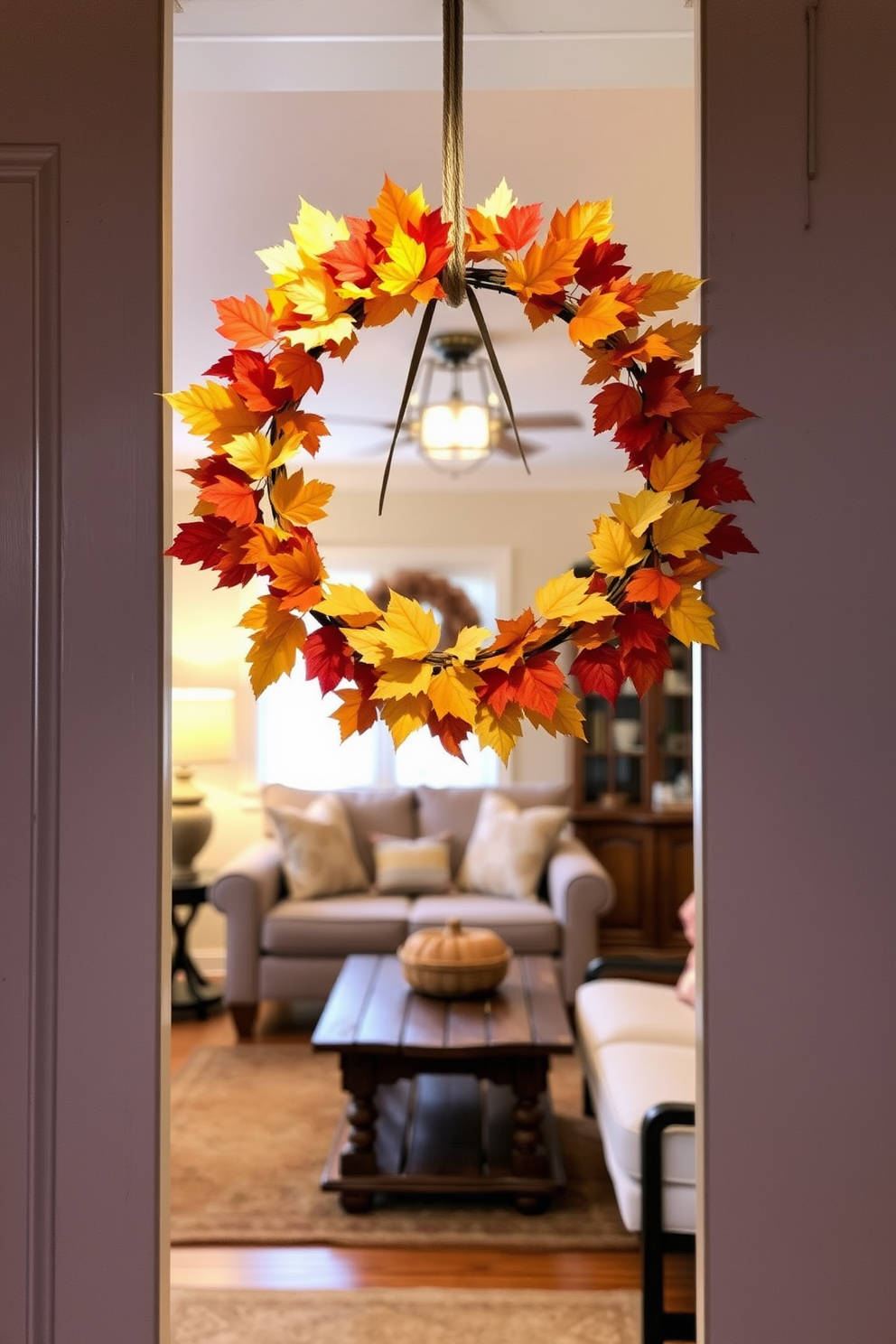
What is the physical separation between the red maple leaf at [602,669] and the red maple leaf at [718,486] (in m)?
0.19

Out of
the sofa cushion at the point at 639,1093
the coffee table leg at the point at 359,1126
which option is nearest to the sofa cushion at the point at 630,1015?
the sofa cushion at the point at 639,1093

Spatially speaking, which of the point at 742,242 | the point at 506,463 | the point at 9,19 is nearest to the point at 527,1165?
the point at 742,242

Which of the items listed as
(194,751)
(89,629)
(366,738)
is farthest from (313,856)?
(89,629)

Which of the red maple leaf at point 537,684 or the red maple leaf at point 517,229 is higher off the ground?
the red maple leaf at point 517,229

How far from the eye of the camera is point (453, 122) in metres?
1.14

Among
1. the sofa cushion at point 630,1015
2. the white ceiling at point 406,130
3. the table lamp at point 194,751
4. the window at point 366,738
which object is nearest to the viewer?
the white ceiling at point 406,130

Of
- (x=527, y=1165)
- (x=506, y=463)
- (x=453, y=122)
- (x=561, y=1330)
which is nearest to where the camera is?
(x=453, y=122)

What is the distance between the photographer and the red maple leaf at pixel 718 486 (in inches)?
46.3

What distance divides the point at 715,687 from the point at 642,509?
0.23 metres

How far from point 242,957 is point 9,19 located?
400 cm

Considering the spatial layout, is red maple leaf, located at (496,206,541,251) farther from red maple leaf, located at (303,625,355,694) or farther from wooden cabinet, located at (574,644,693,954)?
wooden cabinet, located at (574,644,693,954)

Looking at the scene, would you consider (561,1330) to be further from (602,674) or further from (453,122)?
(453,122)

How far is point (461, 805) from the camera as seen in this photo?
5.56 m

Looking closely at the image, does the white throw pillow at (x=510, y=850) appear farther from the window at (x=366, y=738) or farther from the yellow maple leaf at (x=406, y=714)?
the yellow maple leaf at (x=406, y=714)
